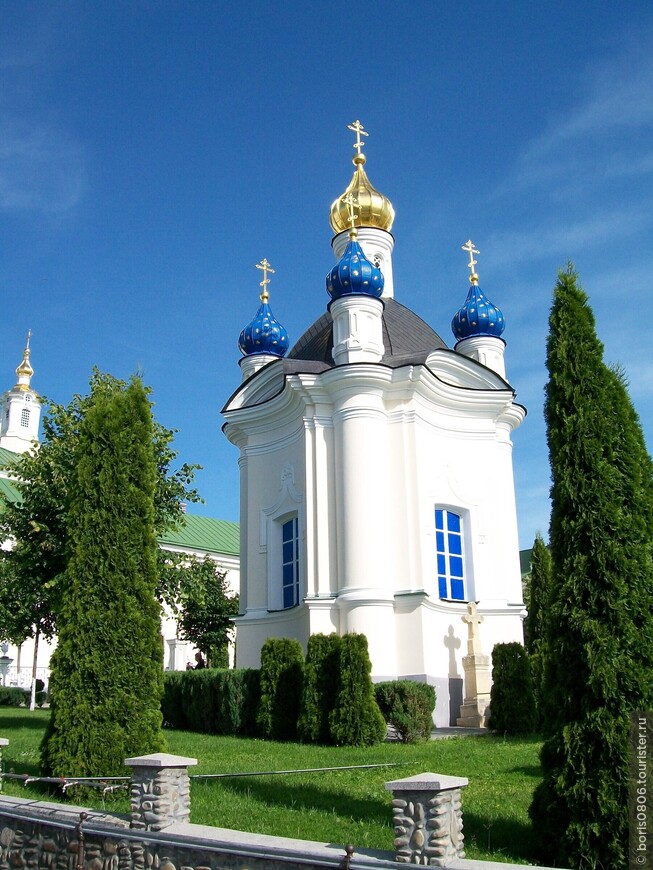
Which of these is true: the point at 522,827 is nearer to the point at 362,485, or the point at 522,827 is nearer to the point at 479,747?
the point at 479,747

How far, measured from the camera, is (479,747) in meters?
11.0

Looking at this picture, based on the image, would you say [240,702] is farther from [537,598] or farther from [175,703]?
[537,598]

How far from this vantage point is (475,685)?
48.8ft

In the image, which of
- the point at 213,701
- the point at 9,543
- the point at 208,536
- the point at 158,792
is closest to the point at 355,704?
the point at 213,701

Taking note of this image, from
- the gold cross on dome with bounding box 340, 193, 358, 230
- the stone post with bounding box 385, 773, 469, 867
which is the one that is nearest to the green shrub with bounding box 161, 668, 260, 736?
the stone post with bounding box 385, 773, 469, 867

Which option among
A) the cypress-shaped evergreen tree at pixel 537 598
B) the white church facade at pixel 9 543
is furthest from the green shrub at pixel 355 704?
the white church facade at pixel 9 543

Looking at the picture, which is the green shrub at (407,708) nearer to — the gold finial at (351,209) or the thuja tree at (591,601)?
the thuja tree at (591,601)

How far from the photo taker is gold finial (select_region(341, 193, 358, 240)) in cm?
1867

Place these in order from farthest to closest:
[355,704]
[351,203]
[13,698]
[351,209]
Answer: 1. [13,698]
2. [351,203]
3. [351,209]
4. [355,704]

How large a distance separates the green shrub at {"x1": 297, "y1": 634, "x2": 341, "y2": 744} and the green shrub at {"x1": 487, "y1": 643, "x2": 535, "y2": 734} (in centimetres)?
260

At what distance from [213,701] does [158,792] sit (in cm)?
885

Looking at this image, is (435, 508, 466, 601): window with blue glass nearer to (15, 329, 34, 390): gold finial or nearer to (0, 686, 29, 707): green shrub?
(0, 686, 29, 707): green shrub

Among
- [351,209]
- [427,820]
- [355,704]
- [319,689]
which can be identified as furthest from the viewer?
[351,209]

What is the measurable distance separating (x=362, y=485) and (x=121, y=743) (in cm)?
774
